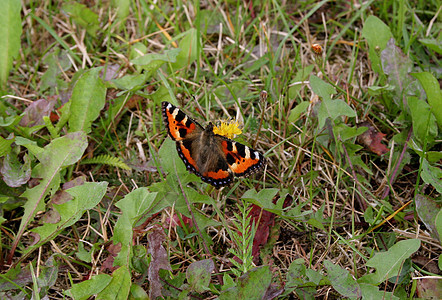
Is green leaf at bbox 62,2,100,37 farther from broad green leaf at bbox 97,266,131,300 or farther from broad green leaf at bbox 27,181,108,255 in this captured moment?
broad green leaf at bbox 97,266,131,300

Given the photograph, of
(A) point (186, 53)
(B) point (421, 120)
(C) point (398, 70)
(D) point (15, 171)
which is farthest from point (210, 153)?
(C) point (398, 70)

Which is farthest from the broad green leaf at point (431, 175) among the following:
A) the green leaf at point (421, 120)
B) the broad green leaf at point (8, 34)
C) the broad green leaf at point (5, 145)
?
the broad green leaf at point (8, 34)

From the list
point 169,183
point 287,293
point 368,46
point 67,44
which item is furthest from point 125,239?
point 368,46

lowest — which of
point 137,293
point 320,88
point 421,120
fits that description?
point 137,293

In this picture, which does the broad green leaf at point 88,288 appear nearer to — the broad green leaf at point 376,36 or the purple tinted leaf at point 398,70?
the purple tinted leaf at point 398,70

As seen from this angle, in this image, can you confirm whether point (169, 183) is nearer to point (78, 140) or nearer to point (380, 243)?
point (78, 140)

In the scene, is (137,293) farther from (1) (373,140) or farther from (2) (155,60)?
(1) (373,140)
